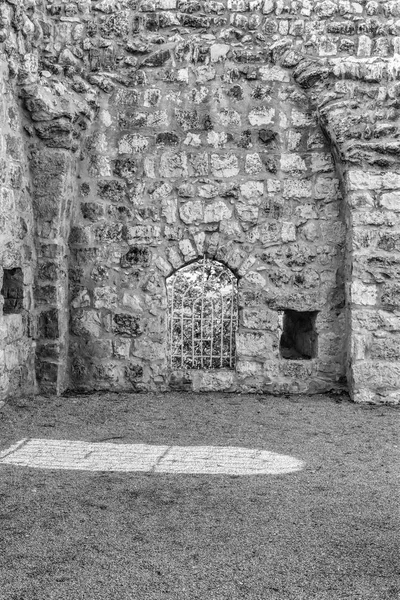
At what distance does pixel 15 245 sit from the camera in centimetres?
596

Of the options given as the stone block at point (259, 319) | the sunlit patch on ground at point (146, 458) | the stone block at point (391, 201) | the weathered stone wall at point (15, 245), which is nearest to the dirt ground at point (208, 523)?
the sunlit patch on ground at point (146, 458)

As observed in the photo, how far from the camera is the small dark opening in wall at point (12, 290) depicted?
6.10m

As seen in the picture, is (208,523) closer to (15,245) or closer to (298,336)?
(15,245)

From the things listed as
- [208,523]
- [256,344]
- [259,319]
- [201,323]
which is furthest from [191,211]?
[208,523]

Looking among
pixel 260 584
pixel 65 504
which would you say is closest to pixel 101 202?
pixel 65 504

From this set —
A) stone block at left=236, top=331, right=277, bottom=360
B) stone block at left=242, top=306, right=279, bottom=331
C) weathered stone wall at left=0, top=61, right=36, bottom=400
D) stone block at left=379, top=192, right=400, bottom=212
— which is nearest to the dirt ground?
weathered stone wall at left=0, top=61, right=36, bottom=400

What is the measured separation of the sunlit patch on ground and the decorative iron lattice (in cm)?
184

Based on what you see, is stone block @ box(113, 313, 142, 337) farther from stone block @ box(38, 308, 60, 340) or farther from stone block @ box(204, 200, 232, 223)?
stone block @ box(204, 200, 232, 223)

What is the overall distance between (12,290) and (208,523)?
3290mm

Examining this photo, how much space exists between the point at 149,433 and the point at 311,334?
6.96 ft

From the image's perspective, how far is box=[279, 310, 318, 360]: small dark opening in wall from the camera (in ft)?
22.1

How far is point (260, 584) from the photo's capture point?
110 inches

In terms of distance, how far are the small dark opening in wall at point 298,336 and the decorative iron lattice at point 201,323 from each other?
54cm

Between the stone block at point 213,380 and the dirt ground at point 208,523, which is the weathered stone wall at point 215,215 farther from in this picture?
the dirt ground at point 208,523
